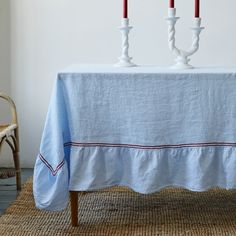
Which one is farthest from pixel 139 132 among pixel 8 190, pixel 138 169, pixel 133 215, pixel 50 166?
pixel 8 190

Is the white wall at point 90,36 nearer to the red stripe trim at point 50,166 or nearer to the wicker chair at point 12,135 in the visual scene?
the wicker chair at point 12,135

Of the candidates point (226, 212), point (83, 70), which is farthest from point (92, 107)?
point (226, 212)

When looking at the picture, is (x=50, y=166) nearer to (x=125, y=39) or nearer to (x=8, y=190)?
(x=125, y=39)

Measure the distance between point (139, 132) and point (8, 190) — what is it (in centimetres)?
101

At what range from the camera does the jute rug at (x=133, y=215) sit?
2.08 m

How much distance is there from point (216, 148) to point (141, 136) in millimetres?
273

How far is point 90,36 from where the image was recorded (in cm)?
292

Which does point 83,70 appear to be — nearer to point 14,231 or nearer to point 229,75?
point 229,75

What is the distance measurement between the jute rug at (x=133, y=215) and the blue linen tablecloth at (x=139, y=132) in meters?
0.20

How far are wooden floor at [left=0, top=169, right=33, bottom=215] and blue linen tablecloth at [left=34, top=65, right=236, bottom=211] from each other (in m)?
0.54

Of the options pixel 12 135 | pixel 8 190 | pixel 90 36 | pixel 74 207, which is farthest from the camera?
pixel 90 36

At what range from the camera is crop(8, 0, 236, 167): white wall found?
2867 mm

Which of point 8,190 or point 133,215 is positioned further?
point 8,190

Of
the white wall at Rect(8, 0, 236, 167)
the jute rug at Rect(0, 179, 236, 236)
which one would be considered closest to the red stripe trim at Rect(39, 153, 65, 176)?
the jute rug at Rect(0, 179, 236, 236)
